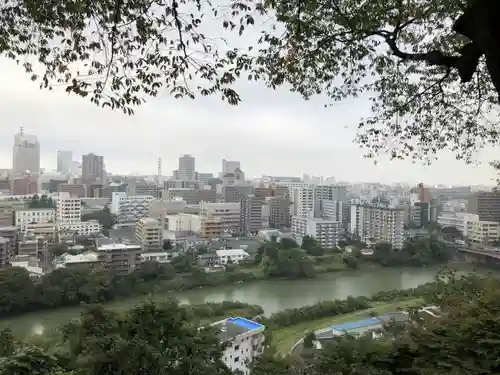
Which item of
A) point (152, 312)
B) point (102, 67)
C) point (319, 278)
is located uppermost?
point (102, 67)

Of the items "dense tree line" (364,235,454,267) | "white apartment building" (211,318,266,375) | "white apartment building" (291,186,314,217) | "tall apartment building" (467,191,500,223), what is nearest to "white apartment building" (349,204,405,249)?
"dense tree line" (364,235,454,267)

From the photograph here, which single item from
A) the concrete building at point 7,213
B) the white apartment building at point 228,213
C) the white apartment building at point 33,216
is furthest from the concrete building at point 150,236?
the white apartment building at point 228,213

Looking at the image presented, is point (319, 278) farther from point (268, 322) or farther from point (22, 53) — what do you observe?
point (22, 53)

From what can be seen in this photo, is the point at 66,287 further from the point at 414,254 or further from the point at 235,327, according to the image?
the point at 414,254

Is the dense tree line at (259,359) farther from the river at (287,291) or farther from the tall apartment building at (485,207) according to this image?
the tall apartment building at (485,207)

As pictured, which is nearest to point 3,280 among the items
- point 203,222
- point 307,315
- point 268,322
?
point 268,322
